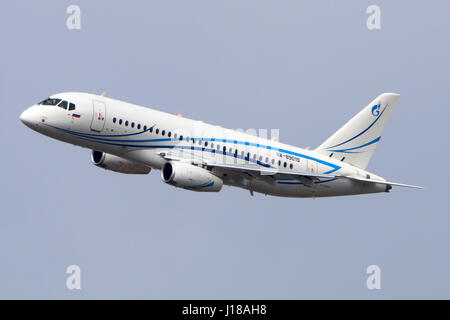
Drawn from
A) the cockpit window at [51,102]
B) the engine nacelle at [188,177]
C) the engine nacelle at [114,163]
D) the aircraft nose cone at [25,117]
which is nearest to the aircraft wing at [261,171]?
the engine nacelle at [188,177]

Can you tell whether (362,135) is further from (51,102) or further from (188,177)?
(51,102)

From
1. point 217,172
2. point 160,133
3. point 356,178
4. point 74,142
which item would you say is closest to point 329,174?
point 356,178

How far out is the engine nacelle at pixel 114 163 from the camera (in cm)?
8181

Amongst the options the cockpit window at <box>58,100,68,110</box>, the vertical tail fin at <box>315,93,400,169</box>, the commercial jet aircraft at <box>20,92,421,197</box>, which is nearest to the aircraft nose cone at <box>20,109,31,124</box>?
the commercial jet aircraft at <box>20,92,421,197</box>

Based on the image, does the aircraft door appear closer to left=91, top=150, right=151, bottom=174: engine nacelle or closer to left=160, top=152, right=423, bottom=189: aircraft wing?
left=160, top=152, right=423, bottom=189: aircraft wing

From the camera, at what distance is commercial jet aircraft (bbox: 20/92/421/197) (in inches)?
2948

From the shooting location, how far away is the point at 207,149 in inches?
3110

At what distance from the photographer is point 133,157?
77.3 meters

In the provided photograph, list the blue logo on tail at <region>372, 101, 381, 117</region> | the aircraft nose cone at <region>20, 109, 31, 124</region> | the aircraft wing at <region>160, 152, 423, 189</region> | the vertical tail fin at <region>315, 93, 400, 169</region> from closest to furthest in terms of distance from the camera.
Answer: the aircraft nose cone at <region>20, 109, 31, 124</region> < the aircraft wing at <region>160, 152, 423, 189</region> < the vertical tail fin at <region>315, 93, 400, 169</region> < the blue logo on tail at <region>372, 101, 381, 117</region>

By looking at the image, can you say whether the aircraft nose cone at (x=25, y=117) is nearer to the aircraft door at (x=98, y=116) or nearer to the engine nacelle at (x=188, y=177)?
the aircraft door at (x=98, y=116)

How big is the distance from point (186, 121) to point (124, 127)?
557 cm

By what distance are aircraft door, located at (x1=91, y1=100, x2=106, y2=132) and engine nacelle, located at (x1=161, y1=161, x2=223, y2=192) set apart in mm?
6032

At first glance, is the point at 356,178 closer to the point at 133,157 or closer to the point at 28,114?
the point at 133,157

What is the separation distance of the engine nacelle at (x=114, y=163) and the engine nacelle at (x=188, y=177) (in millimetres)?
6010
